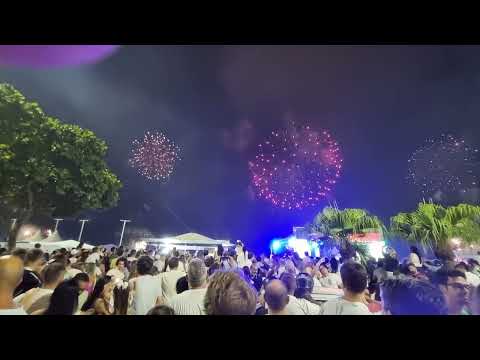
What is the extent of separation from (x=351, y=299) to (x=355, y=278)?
0.79 ft

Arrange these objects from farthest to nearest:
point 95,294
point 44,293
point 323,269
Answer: point 323,269 → point 95,294 → point 44,293

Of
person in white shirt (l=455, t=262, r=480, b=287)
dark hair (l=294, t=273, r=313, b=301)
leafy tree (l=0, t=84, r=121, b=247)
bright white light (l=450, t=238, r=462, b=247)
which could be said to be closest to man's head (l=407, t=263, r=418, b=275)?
person in white shirt (l=455, t=262, r=480, b=287)

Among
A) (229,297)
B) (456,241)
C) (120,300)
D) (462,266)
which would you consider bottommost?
(120,300)

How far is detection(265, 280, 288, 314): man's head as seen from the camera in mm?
2846

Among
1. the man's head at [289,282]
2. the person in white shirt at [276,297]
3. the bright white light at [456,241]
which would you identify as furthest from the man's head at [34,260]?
the bright white light at [456,241]

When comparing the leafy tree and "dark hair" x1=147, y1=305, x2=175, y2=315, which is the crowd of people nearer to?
"dark hair" x1=147, y1=305, x2=175, y2=315

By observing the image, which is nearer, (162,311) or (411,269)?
(162,311)

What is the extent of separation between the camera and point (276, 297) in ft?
9.31

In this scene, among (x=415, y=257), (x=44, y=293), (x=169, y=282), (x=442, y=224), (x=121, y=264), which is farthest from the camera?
(x=442, y=224)

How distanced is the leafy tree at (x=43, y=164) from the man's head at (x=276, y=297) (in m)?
8.92

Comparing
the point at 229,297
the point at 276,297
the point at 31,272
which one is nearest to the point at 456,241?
the point at 276,297

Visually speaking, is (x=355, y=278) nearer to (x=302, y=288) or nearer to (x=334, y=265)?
(x=302, y=288)

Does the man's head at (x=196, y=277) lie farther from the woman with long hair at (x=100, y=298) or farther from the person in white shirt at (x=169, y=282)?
the woman with long hair at (x=100, y=298)
